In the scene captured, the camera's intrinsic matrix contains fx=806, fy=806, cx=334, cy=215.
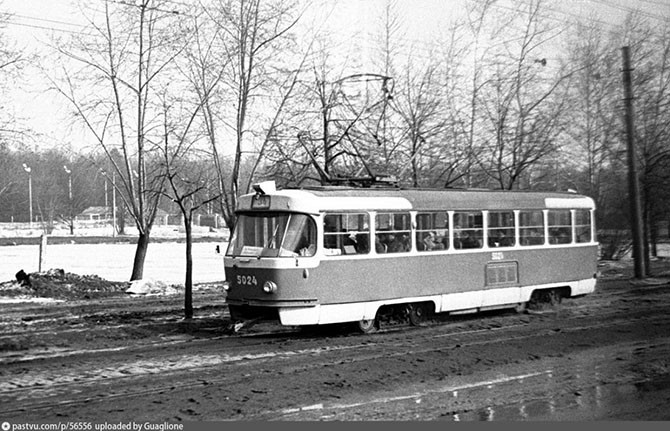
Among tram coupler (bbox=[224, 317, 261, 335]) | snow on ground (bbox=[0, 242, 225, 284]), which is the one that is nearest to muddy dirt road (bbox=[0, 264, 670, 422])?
tram coupler (bbox=[224, 317, 261, 335])

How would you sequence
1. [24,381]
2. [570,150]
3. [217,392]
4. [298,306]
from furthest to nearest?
1. [570,150]
2. [298,306]
3. [24,381]
4. [217,392]

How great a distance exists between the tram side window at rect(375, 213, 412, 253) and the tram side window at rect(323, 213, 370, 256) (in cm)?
27

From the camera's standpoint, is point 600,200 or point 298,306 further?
point 600,200

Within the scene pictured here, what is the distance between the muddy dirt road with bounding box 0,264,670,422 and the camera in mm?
8578

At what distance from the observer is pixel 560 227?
1856 cm

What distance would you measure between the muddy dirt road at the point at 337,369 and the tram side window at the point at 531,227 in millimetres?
1630

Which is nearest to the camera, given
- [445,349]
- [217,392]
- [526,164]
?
[217,392]

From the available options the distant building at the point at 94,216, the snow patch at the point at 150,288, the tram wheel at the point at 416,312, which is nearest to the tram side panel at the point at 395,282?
the tram wheel at the point at 416,312

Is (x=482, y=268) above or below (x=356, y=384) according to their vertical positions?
above

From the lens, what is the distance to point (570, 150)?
2852cm

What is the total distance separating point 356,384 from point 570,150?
67.9ft

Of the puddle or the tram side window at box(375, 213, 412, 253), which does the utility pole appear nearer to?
the tram side window at box(375, 213, 412, 253)

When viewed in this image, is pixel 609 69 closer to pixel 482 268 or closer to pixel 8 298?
pixel 482 268

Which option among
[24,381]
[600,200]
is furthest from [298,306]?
[600,200]
